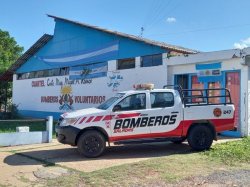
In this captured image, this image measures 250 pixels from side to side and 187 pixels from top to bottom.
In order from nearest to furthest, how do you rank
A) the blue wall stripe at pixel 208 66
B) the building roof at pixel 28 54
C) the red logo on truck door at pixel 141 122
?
1. the red logo on truck door at pixel 141 122
2. the blue wall stripe at pixel 208 66
3. the building roof at pixel 28 54

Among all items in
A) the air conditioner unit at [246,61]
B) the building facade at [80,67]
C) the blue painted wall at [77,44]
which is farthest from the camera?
the blue painted wall at [77,44]

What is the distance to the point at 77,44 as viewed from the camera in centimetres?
2303

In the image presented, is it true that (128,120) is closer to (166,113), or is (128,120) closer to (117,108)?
(117,108)

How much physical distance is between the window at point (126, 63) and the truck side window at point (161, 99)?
25.2ft

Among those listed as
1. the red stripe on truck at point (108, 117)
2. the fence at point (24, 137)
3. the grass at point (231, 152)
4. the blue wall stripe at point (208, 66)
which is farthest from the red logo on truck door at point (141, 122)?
the blue wall stripe at point (208, 66)

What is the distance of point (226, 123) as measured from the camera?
1138cm

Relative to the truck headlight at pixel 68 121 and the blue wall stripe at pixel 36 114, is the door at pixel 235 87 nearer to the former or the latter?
the truck headlight at pixel 68 121

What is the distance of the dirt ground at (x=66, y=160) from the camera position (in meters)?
7.91

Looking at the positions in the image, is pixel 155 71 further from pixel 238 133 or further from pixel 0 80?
pixel 0 80

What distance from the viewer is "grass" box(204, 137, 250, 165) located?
9773 mm

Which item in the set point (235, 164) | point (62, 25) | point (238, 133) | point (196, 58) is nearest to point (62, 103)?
point (62, 25)

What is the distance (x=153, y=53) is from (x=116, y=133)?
762 centimetres

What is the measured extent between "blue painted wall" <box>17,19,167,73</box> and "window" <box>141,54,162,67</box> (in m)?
0.19

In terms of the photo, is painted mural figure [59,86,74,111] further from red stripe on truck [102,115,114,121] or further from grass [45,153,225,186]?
grass [45,153,225,186]
